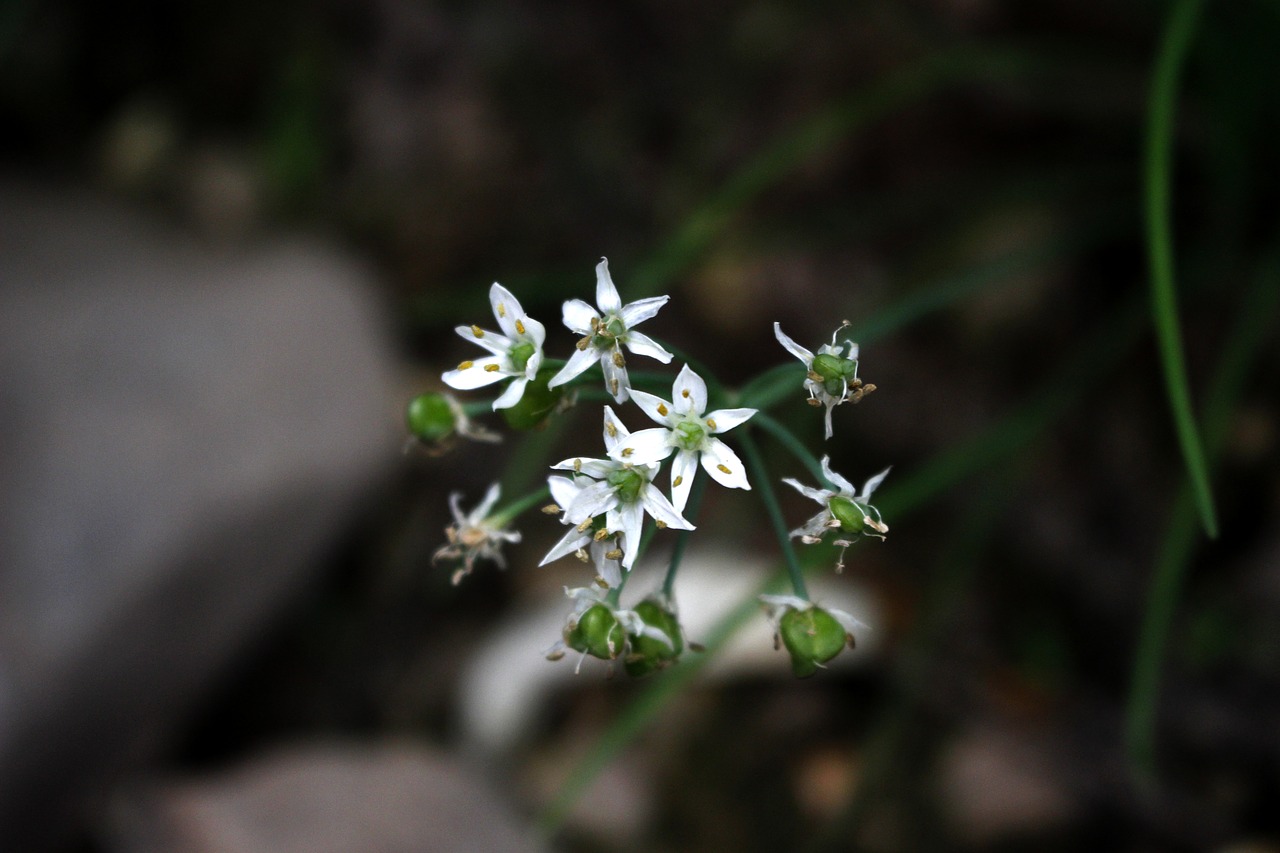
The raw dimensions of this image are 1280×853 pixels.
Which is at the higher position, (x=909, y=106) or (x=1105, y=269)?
(x=909, y=106)

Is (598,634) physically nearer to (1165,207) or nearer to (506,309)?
(506,309)

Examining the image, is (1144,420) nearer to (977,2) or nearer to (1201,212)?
(1201,212)

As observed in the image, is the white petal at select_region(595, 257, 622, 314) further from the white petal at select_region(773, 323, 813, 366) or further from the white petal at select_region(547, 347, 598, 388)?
the white petal at select_region(773, 323, 813, 366)

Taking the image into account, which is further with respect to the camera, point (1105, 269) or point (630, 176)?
point (630, 176)

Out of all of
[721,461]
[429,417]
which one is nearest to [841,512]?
[721,461]

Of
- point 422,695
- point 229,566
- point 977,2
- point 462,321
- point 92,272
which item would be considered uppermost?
point 977,2


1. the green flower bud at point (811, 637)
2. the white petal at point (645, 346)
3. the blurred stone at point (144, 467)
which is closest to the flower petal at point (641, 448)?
the white petal at point (645, 346)

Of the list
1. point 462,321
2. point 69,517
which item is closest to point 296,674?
point 69,517
